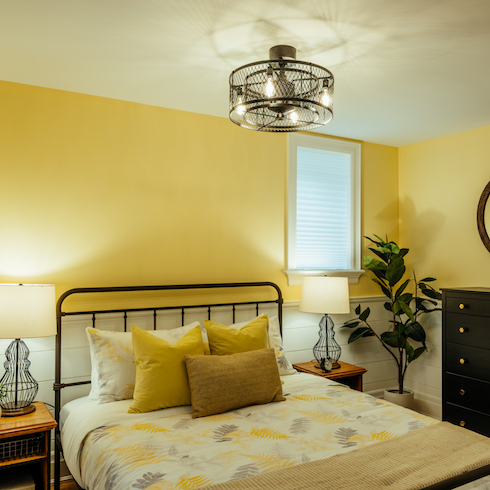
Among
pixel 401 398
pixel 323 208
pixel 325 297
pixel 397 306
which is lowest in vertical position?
pixel 401 398

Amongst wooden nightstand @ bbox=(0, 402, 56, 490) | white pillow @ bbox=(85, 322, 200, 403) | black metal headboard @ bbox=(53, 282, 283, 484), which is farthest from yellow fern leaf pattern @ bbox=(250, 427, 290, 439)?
black metal headboard @ bbox=(53, 282, 283, 484)

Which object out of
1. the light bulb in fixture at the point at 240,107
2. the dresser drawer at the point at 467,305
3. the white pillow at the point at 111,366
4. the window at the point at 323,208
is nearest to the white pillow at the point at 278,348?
the window at the point at 323,208

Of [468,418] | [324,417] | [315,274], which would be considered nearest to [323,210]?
[315,274]

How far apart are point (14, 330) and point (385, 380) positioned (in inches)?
132

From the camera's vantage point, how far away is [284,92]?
1.98 meters

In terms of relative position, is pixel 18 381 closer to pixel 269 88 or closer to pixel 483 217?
pixel 269 88

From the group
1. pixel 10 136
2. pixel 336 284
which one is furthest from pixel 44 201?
pixel 336 284

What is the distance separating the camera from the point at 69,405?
8.87 feet

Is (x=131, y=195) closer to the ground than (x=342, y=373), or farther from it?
farther from it

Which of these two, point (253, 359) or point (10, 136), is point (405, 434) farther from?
point (10, 136)

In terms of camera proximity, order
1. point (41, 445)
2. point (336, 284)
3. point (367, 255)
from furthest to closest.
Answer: point (367, 255), point (336, 284), point (41, 445)

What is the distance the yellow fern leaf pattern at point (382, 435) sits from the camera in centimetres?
206

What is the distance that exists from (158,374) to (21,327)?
0.77m

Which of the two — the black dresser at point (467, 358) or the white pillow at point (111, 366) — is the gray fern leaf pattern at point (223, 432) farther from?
the black dresser at point (467, 358)
